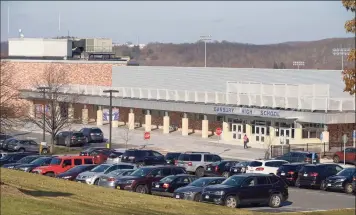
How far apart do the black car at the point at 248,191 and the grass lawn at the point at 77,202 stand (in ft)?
7.54

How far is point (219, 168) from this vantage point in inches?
1804

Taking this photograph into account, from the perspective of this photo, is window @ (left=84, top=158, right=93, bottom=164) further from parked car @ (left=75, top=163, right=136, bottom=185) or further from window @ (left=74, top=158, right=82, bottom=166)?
parked car @ (left=75, top=163, right=136, bottom=185)

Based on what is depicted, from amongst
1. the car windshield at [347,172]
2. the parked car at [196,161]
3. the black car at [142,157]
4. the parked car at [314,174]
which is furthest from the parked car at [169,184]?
the black car at [142,157]

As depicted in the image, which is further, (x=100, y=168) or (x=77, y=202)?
(x=100, y=168)

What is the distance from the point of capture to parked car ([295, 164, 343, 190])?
4075 cm

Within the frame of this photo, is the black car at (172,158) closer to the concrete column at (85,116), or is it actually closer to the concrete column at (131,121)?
the concrete column at (131,121)

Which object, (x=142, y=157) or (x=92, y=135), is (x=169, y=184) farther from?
(x=92, y=135)

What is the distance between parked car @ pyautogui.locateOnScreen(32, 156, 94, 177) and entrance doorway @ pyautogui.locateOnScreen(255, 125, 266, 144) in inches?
998

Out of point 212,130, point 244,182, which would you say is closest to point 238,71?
point 212,130

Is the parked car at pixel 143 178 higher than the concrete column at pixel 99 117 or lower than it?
higher

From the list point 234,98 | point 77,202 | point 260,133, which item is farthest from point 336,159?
point 77,202

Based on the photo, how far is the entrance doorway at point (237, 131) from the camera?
70875mm

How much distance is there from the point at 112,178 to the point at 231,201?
7315 mm

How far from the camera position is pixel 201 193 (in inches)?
1276
